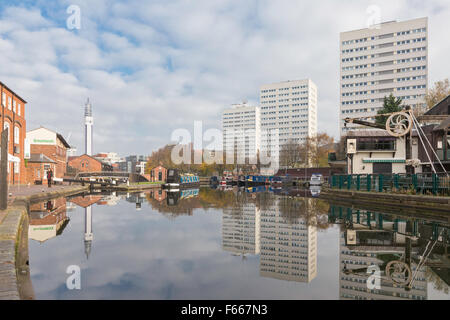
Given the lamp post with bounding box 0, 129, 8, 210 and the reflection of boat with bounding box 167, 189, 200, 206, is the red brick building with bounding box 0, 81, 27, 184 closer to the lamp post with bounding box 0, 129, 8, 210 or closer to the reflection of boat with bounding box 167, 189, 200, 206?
the reflection of boat with bounding box 167, 189, 200, 206

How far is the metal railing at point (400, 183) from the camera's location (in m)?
16.6

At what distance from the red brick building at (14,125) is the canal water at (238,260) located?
27.2m

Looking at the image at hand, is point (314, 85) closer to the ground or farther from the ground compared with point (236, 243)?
farther from the ground

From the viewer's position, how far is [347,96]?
104m

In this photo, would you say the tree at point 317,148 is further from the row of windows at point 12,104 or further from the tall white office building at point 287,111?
the tall white office building at point 287,111

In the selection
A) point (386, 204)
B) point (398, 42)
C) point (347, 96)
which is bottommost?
point (386, 204)

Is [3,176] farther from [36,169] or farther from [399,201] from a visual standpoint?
[36,169]

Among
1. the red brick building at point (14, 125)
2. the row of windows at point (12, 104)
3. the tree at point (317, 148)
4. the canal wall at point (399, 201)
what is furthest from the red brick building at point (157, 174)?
the canal wall at point (399, 201)

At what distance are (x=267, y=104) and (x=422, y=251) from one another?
153m

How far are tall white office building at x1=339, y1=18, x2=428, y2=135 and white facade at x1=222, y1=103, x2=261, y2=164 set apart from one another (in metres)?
66.3

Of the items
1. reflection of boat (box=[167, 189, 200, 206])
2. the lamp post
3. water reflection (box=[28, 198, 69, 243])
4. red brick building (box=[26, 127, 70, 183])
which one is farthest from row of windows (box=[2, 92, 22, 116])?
the lamp post

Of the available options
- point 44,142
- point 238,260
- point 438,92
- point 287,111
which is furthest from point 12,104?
point 287,111
